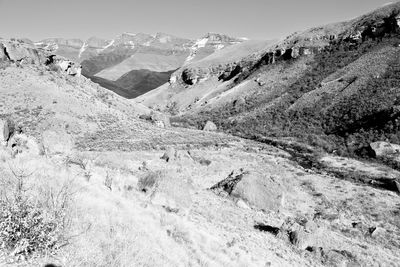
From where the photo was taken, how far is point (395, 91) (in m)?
53.7

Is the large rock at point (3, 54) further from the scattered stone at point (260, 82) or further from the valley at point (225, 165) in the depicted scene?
the scattered stone at point (260, 82)

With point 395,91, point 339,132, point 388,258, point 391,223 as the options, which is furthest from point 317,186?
point 395,91

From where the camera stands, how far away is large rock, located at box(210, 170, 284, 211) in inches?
837

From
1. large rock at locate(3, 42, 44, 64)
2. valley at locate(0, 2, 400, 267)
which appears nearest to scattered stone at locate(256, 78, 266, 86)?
valley at locate(0, 2, 400, 267)

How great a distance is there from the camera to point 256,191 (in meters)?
21.8

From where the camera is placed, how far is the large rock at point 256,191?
2125 centimetres

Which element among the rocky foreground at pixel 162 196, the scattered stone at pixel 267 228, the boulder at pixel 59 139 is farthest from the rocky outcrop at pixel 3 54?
the scattered stone at pixel 267 228

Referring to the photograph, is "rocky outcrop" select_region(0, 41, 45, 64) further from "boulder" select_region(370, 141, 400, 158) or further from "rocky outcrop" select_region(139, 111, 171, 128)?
"boulder" select_region(370, 141, 400, 158)

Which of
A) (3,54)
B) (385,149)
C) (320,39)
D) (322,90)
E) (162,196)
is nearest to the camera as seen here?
(162,196)

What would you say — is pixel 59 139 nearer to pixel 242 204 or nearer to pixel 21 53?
pixel 242 204

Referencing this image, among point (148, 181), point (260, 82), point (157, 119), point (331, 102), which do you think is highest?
point (148, 181)

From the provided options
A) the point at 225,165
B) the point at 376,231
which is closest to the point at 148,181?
the point at 376,231

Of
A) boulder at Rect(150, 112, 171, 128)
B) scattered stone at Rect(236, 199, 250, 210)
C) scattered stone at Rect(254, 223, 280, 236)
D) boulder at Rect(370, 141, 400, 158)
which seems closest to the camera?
scattered stone at Rect(254, 223, 280, 236)

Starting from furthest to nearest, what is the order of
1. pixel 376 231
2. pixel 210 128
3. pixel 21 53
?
pixel 210 128 < pixel 21 53 < pixel 376 231
